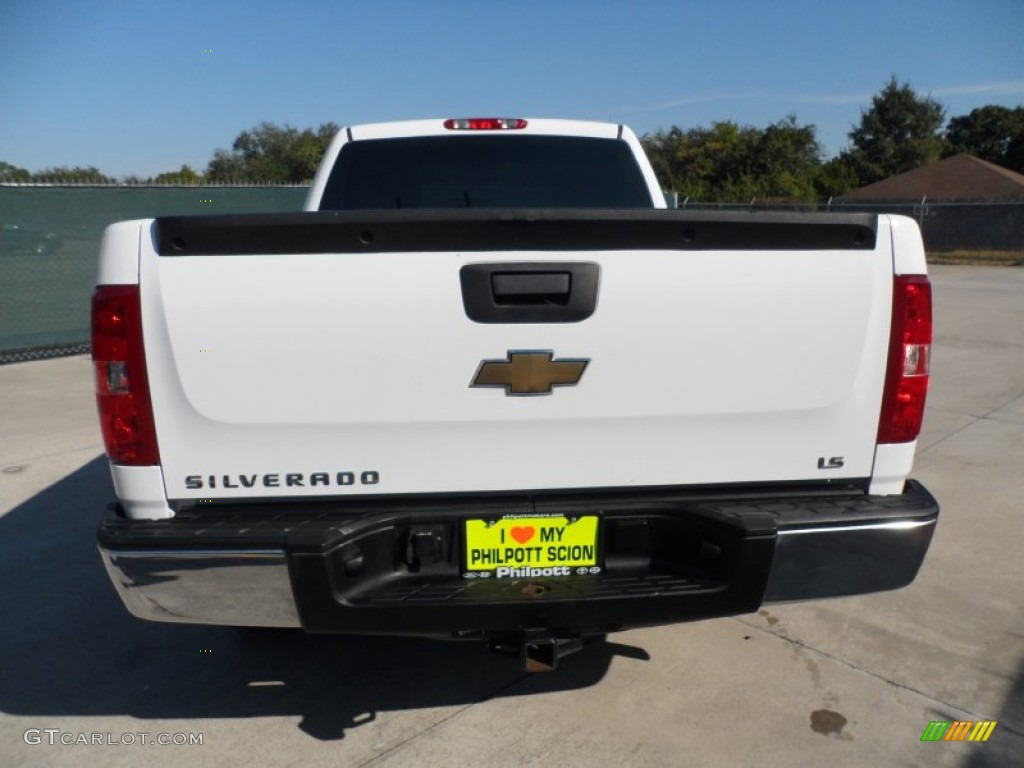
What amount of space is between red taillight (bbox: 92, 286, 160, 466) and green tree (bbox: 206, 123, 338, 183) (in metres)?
48.0

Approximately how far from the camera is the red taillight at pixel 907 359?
2.38 meters

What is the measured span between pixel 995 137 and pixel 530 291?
7165cm

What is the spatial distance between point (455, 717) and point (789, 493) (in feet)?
4.55

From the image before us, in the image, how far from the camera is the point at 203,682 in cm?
314

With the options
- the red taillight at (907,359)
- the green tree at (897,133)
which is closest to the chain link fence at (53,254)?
the red taillight at (907,359)

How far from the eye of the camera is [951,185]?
3856 centimetres

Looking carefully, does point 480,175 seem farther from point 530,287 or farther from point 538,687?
→ point 538,687

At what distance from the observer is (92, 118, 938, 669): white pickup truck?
88.0 inches

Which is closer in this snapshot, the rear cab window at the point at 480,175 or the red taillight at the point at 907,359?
the red taillight at the point at 907,359

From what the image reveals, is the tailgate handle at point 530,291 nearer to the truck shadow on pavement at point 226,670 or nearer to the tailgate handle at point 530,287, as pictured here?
the tailgate handle at point 530,287

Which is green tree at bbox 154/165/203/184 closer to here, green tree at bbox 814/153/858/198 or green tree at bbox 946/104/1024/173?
green tree at bbox 814/153/858/198

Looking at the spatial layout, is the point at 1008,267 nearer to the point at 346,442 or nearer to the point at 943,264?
the point at 943,264

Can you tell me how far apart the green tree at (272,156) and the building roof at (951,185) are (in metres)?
30.3

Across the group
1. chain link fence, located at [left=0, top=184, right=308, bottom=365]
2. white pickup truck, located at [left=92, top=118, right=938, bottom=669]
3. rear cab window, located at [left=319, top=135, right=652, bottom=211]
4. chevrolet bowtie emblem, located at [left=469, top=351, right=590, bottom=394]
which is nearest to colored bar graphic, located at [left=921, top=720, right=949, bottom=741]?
white pickup truck, located at [left=92, top=118, right=938, bottom=669]
